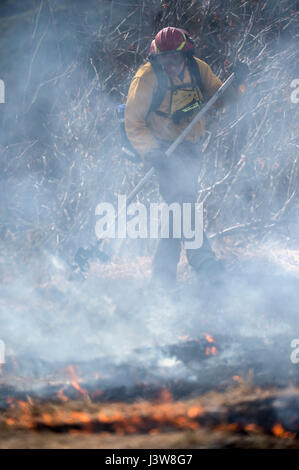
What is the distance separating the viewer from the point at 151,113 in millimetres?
3838

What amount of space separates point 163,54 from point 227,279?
2.18 m

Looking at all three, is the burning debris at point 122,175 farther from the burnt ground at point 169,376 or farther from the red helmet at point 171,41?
the red helmet at point 171,41

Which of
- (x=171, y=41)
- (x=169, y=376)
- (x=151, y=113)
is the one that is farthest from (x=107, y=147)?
(x=169, y=376)

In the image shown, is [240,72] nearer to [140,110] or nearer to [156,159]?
[140,110]

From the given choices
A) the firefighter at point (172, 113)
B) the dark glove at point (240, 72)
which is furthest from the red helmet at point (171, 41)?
the dark glove at point (240, 72)

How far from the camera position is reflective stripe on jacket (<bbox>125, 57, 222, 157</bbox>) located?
11.9 ft

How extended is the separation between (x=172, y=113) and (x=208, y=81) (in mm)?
471

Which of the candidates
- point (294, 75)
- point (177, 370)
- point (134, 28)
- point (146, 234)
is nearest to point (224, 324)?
point (177, 370)

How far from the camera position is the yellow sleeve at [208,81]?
3.84 meters

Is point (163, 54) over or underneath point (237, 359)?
over

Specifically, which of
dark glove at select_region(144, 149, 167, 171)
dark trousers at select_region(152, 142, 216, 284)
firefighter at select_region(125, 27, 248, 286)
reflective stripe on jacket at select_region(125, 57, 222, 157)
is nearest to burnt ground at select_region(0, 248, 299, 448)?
dark trousers at select_region(152, 142, 216, 284)

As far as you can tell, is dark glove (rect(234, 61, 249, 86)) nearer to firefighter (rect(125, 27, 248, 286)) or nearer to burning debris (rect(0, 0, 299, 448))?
firefighter (rect(125, 27, 248, 286))

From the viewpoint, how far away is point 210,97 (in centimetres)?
398
